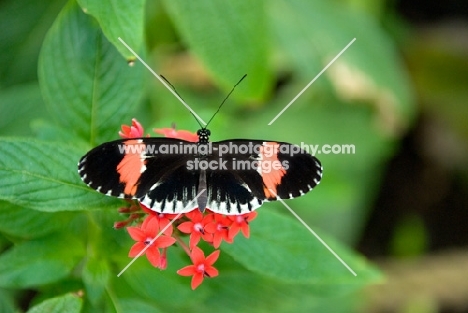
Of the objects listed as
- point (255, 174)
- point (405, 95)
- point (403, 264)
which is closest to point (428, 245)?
point (403, 264)

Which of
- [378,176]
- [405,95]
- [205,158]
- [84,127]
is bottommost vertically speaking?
[205,158]

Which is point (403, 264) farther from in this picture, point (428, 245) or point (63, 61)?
point (63, 61)

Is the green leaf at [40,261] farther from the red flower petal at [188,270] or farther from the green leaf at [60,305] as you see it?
the red flower petal at [188,270]

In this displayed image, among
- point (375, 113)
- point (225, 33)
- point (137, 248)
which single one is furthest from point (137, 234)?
point (375, 113)

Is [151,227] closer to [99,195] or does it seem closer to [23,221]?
[99,195]

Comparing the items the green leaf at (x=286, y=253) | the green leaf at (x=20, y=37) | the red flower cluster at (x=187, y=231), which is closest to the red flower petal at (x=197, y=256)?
the red flower cluster at (x=187, y=231)

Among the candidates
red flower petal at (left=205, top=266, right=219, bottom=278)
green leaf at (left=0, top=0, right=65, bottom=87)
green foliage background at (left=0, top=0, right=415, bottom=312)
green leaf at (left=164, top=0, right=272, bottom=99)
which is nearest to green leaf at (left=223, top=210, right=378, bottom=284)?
green foliage background at (left=0, top=0, right=415, bottom=312)
